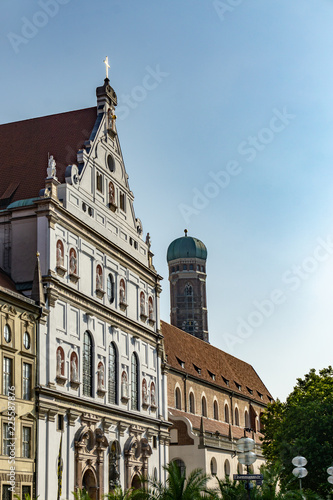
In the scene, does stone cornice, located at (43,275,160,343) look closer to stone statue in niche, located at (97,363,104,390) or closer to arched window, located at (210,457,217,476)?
stone statue in niche, located at (97,363,104,390)

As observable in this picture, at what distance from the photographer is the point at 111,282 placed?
164ft

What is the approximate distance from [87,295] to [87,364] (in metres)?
4.06

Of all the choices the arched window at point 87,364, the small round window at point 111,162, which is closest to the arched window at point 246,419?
the small round window at point 111,162

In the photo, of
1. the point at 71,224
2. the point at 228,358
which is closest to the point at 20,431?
the point at 71,224

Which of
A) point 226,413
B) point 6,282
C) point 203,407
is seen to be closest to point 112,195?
point 6,282

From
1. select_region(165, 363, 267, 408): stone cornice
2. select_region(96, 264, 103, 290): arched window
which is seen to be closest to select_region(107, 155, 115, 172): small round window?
select_region(96, 264, 103, 290): arched window

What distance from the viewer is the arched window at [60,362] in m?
41.6

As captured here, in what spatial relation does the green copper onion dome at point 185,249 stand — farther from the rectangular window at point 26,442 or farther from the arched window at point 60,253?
the rectangular window at point 26,442

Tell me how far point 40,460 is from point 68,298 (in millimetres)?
9354

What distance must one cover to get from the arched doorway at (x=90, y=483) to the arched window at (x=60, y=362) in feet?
20.3

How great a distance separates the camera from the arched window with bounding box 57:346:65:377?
136 feet

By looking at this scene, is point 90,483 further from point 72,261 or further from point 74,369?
point 72,261

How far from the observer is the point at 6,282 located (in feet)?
134

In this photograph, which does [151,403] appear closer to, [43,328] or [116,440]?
[116,440]
